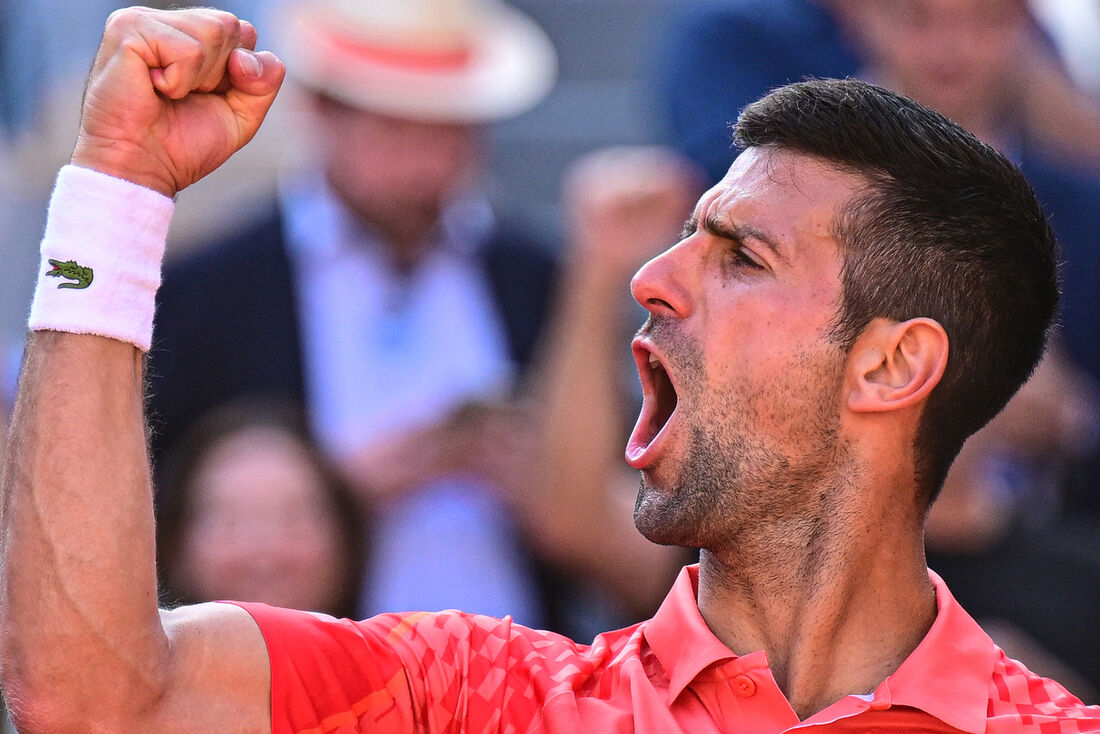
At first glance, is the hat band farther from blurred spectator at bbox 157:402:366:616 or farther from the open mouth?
the open mouth

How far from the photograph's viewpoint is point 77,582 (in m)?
2.11

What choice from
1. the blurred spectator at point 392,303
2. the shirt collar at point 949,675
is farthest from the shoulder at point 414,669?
the blurred spectator at point 392,303

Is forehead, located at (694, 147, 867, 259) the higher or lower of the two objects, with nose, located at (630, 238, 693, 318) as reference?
higher

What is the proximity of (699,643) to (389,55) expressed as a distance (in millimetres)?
3032

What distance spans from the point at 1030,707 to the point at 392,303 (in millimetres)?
2684

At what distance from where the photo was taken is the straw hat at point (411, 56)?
4.89m

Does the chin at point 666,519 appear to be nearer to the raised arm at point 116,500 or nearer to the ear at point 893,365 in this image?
the ear at point 893,365

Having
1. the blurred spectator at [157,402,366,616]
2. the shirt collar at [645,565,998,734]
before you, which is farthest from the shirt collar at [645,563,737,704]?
the blurred spectator at [157,402,366,616]

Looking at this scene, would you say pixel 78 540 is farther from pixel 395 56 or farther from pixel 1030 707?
pixel 395 56

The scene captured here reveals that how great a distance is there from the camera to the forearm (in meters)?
2.11

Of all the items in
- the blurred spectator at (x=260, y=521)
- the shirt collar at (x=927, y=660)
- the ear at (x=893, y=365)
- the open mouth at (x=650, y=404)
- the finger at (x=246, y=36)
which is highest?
the finger at (x=246, y=36)

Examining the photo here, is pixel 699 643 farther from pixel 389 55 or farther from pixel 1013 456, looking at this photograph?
pixel 389 55

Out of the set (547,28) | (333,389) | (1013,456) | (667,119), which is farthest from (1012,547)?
(547,28)

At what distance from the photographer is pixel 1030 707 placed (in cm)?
242
